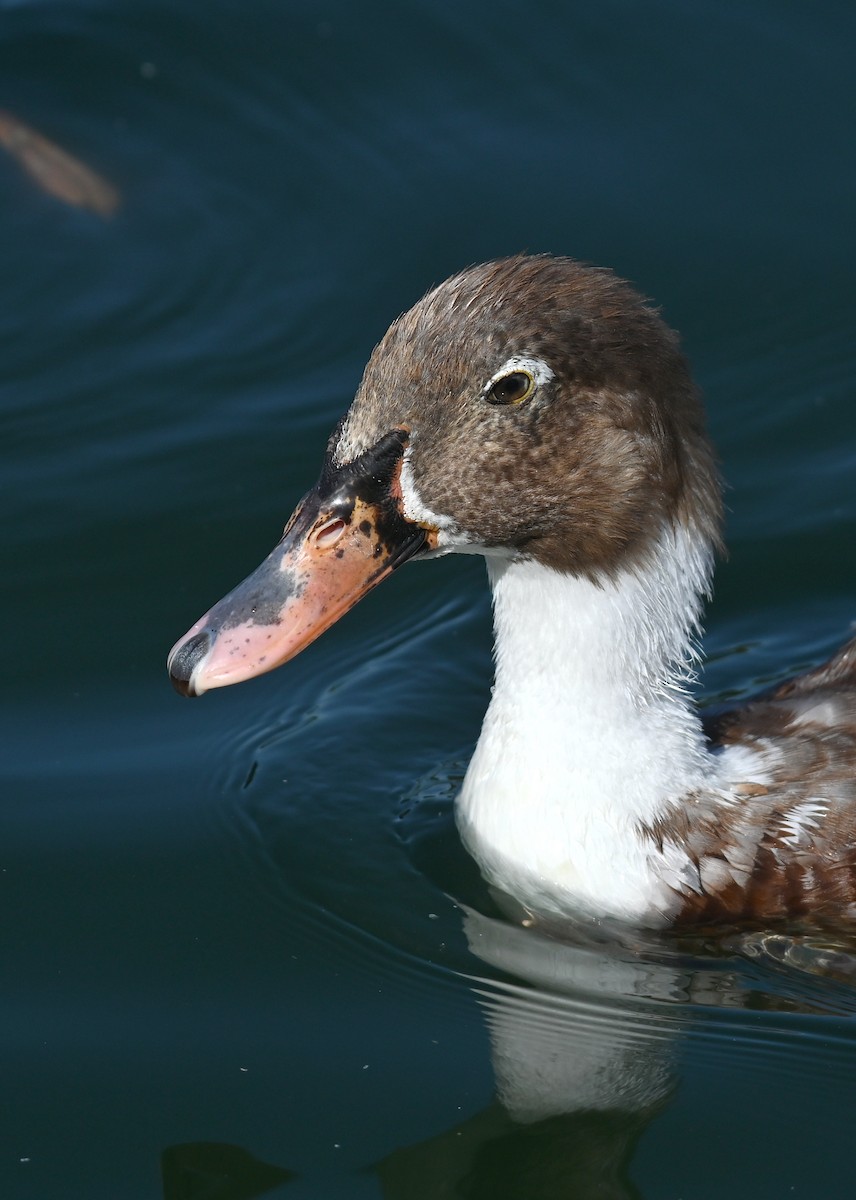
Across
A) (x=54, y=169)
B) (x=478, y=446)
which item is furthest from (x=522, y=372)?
(x=54, y=169)

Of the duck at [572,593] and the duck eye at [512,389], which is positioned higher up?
the duck eye at [512,389]

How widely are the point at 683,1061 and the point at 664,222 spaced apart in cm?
504

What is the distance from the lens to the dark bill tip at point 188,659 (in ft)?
16.6

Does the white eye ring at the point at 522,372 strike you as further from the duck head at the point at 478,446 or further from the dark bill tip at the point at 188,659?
the dark bill tip at the point at 188,659

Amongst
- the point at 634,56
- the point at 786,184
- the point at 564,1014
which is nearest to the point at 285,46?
the point at 634,56

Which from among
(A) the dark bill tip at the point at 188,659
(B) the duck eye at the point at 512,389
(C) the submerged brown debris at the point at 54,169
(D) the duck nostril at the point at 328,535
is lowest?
(A) the dark bill tip at the point at 188,659

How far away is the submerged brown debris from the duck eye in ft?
15.6

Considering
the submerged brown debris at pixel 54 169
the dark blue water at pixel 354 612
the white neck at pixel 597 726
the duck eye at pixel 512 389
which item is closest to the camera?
the dark blue water at pixel 354 612

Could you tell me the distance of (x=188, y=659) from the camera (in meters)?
5.08

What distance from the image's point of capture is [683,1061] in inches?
202

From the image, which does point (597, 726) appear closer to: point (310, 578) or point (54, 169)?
point (310, 578)

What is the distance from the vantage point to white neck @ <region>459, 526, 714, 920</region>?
5422 mm

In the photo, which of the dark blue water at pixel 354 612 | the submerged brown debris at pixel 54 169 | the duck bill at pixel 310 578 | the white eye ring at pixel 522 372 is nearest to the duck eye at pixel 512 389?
the white eye ring at pixel 522 372

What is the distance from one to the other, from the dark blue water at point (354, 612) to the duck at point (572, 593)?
0.24 meters
